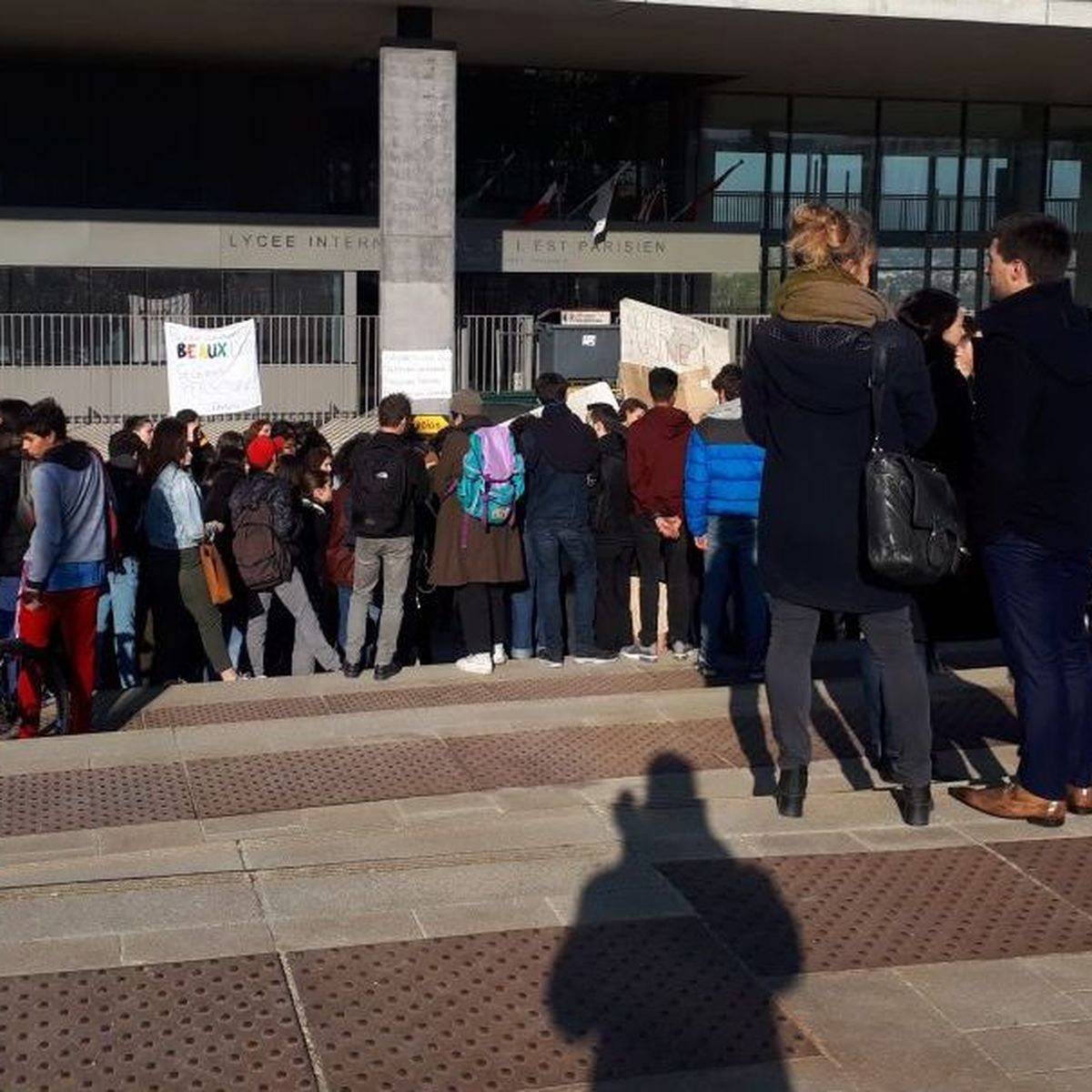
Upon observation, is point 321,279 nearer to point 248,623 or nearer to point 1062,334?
point 248,623

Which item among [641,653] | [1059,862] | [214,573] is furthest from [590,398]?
[1059,862]

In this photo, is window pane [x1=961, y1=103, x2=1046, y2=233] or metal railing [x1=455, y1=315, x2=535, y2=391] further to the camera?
window pane [x1=961, y1=103, x2=1046, y2=233]

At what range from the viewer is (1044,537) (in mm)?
5648

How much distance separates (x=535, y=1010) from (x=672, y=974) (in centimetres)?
44

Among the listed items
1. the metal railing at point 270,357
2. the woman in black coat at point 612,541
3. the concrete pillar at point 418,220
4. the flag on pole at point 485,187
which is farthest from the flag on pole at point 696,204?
the woman in black coat at point 612,541

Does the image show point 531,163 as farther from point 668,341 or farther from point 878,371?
point 878,371

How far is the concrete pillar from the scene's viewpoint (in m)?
21.2

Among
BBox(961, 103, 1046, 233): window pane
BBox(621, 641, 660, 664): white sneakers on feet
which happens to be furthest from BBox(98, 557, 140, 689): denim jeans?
BBox(961, 103, 1046, 233): window pane

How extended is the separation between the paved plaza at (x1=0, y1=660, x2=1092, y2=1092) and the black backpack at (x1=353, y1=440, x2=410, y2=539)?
2.63 meters

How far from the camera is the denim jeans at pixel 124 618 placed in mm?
11016

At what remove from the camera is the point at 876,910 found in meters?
5.17

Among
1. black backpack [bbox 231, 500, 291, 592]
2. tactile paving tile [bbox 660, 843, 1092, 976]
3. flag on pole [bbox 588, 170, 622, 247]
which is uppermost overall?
flag on pole [bbox 588, 170, 622, 247]

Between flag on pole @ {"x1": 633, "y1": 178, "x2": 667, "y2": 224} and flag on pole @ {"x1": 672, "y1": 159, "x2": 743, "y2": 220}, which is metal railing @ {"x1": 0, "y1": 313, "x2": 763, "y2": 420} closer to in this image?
flag on pole @ {"x1": 633, "y1": 178, "x2": 667, "y2": 224}

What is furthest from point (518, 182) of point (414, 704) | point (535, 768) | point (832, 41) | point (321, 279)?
point (535, 768)
